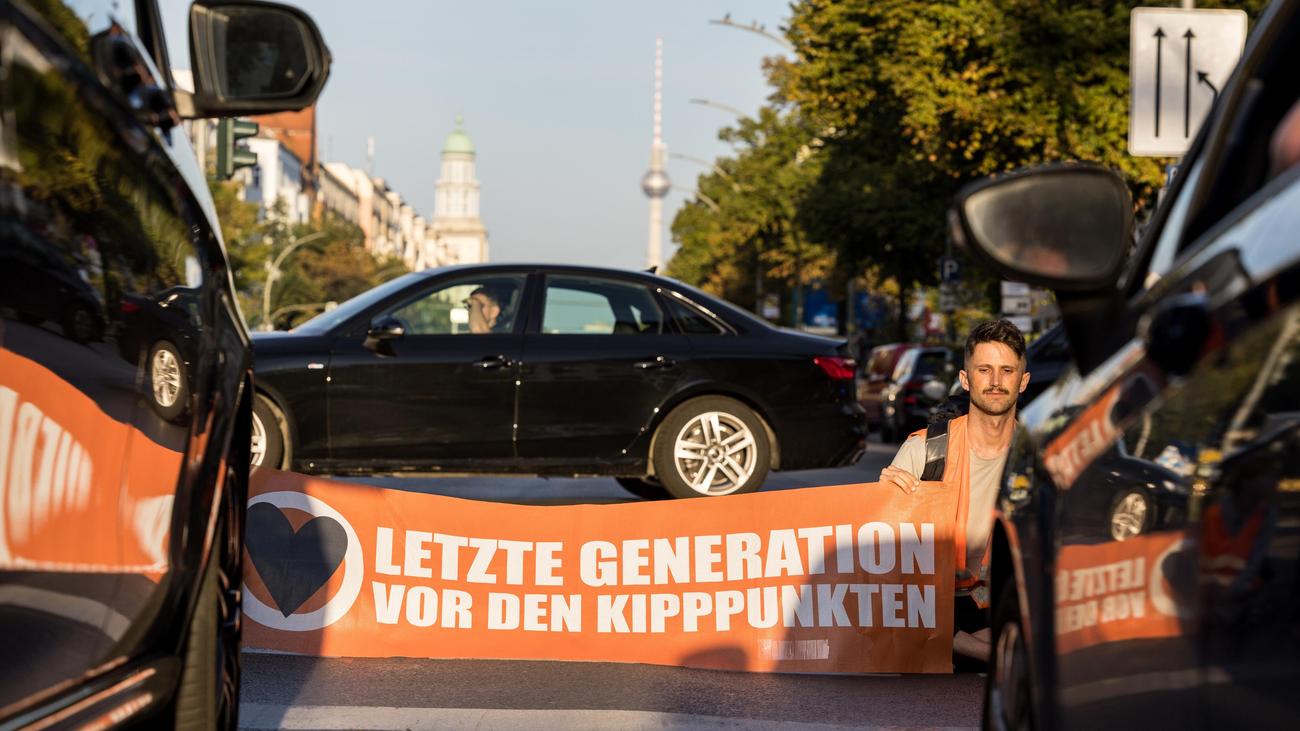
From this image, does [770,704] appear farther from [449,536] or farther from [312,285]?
[312,285]

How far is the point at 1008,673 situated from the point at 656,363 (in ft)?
29.8

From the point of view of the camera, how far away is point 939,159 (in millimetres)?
30906

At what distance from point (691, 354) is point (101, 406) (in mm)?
9663

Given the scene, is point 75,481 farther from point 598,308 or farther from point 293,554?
point 598,308

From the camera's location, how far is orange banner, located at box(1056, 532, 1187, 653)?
2.49 m

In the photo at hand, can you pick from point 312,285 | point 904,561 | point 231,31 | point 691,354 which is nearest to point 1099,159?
point 691,354

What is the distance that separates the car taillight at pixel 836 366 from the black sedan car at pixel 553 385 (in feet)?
0.05

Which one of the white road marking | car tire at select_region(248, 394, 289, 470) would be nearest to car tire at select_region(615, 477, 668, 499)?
car tire at select_region(248, 394, 289, 470)

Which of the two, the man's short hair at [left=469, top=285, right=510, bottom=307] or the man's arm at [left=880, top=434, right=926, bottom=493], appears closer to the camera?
the man's arm at [left=880, top=434, right=926, bottom=493]

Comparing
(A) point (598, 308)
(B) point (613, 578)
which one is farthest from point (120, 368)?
(A) point (598, 308)

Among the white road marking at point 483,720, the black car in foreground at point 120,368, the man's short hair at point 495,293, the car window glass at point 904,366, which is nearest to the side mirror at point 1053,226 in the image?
the black car in foreground at point 120,368

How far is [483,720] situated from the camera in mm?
5707

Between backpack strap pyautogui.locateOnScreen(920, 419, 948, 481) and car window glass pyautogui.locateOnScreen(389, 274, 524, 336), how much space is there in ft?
19.4

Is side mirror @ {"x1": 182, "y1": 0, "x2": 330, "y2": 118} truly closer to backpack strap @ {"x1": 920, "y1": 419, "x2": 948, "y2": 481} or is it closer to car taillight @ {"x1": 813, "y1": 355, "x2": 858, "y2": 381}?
backpack strap @ {"x1": 920, "y1": 419, "x2": 948, "y2": 481}
